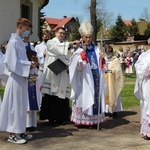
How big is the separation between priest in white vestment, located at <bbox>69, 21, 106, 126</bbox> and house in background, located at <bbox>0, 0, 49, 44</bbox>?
1387cm

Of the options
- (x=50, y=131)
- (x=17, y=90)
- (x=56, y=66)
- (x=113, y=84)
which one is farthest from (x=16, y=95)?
(x=113, y=84)

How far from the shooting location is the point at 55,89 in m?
7.33

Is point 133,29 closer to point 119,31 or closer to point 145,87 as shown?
point 119,31

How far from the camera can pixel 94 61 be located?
7289 millimetres

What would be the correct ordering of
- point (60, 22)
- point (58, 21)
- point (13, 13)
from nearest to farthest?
point (13, 13) → point (60, 22) → point (58, 21)

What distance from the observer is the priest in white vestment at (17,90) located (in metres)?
5.74

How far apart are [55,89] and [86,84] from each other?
0.66m

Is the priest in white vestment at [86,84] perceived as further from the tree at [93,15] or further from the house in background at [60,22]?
the house in background at [60,22]

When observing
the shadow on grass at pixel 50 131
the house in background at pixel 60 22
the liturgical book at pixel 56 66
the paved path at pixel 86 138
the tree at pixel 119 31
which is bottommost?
the paved path at pixel 86 138

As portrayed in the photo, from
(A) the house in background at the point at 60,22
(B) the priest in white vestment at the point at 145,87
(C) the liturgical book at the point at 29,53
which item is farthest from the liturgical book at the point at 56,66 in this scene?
(A) the house in background at the point at 60,22

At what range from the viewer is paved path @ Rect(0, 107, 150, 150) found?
573 centimetres

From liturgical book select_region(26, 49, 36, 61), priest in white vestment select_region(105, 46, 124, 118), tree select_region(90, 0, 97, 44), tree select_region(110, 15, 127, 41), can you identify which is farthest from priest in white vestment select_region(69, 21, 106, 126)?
tree select_region(110, 15, 127, 41)

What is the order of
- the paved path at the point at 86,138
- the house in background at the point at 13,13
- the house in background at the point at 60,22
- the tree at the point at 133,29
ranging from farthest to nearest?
A: the house in background at the point at 60,22 → the tree at the point at 133,29 → the house in background at the point at 13,13 → the paved path at the point at 86,138

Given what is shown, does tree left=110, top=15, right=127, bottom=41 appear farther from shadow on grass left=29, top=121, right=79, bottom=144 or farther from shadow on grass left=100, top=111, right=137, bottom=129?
shadow on grass left=29, top=121, right=79, bottom=144
